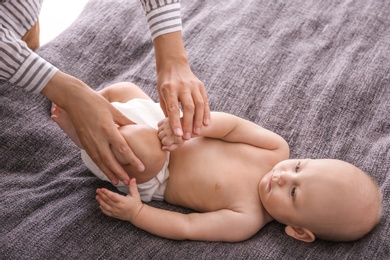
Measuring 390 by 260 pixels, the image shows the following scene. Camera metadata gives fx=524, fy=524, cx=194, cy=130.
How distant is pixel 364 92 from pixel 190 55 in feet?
1.86

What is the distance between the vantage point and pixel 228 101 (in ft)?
5.28

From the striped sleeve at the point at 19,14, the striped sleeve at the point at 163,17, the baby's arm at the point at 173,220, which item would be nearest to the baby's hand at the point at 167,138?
the baby's arm at the point at 173,220

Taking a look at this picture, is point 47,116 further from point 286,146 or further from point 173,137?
point 286,146

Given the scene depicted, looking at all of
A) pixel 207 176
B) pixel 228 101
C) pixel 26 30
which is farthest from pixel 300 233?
→ pixel 26 30

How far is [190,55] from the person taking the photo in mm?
1742

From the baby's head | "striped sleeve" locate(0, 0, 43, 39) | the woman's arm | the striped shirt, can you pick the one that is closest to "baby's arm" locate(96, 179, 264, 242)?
the baby's head

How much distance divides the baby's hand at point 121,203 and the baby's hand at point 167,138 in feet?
0.40

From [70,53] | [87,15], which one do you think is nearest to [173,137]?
[70,53]

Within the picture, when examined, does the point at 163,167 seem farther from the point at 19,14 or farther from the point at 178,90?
the point at 19,14

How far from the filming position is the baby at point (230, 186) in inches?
48.8

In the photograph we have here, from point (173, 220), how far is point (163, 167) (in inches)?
6.1

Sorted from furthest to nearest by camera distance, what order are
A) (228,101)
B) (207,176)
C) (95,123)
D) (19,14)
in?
1. (228,101)
2. (19,14)
3. (207,176)
4. (95,123)

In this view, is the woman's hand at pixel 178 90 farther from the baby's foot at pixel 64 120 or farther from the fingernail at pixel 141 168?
the baby's foot at pixel 64 120

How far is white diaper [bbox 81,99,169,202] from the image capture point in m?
1.34
